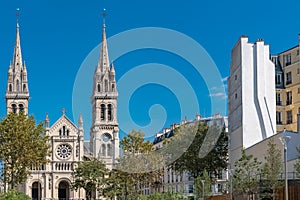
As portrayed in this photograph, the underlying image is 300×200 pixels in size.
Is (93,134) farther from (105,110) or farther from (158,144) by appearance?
(158,144)

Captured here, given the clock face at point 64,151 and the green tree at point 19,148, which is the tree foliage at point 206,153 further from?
the clock face at point 64,151

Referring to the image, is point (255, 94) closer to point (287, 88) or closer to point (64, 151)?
point (287, 88)

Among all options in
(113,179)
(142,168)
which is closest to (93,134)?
(113,179)

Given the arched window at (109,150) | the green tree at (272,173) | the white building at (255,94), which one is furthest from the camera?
the arched window at (109,150)

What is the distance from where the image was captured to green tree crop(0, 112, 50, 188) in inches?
2571

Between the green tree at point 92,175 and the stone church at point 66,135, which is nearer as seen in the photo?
the green tree at point 92,175

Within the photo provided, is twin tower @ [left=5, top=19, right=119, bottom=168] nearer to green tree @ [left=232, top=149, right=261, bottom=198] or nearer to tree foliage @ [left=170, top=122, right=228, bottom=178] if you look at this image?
tree foliage @ [left=170, top=122, right=228, bottom=178]

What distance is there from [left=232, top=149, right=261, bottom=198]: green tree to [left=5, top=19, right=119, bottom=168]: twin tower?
88.2m

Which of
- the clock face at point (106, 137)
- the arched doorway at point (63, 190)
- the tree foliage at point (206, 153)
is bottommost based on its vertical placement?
the arched doorway at point (63, 190)

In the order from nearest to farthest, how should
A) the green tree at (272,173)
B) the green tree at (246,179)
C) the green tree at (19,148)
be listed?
the green tree at (272,173), the green tree at (246,179), the green tree at (19,148)

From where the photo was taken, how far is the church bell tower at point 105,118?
5364 inches

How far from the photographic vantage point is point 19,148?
215ft

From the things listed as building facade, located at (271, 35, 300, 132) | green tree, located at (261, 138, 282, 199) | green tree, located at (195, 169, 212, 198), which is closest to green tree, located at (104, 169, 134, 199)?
green tree, located at (195, 169, 212, 198)

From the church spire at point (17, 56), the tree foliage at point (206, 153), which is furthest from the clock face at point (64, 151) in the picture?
the tree foliage at point (206, 153)
